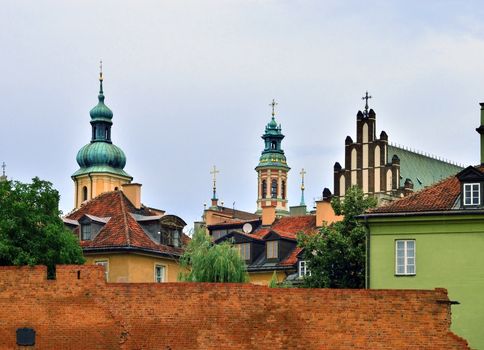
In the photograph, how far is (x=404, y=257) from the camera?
1978 inches

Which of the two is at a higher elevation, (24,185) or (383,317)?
(24,185)

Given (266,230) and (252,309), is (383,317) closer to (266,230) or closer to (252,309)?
(252,309)

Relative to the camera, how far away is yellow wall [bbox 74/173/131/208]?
416 feet

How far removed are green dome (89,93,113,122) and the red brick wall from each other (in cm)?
8311

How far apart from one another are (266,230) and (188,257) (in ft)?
58.4

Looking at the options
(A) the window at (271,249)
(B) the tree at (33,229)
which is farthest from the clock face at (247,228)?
(B) the tree at (33,229)

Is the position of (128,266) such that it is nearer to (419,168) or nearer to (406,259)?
(406,259)

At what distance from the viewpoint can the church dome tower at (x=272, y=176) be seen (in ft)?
546

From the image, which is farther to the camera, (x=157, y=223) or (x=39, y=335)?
(x=157, y=223)

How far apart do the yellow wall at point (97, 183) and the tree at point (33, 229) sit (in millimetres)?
75076

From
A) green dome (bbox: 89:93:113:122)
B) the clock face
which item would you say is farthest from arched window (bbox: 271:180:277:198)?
the clock face

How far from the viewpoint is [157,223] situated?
227 feet

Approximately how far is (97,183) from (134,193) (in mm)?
55140

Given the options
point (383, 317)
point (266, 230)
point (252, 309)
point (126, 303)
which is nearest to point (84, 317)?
point (126, 303)
